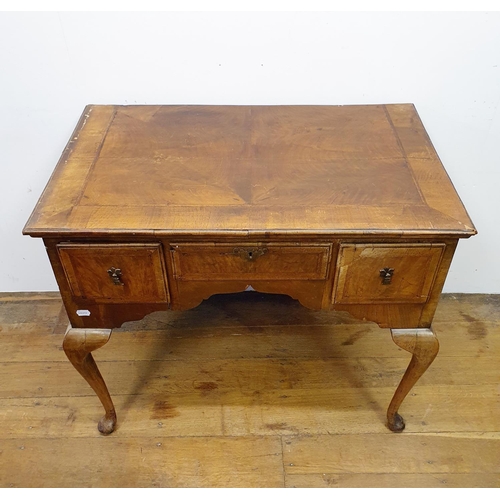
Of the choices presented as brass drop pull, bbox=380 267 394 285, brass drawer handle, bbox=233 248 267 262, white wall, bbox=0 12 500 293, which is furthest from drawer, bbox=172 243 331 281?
white wall, bbox=0 12 500 293

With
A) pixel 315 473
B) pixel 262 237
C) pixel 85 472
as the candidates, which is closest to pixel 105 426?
pixel 85 472

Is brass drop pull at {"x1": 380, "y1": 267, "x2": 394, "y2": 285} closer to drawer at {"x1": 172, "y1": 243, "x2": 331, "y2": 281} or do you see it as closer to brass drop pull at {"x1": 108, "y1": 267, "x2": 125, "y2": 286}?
drawer at {"x1": 172, "y1": 243, "x2": 331, "y2": 281}

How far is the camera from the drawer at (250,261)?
3.44 ft

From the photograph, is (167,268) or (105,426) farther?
(105,426)

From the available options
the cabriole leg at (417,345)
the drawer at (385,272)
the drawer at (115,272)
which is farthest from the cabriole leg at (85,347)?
the cabriole leg at (417,345)

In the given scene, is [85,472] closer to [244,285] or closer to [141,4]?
[244,285]

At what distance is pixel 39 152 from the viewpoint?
1.54 meters

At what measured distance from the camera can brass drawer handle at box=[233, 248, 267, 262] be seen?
3.45 feet

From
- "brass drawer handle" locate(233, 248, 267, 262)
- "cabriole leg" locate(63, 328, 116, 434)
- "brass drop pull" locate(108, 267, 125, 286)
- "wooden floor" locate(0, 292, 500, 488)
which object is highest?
"brass drawer handle" locate(233, 248, 267, 262)

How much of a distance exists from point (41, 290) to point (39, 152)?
59cm

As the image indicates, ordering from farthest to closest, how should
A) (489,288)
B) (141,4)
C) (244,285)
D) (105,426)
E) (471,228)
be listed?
(489,288)
(105,426)
(141,4)
(244,285)
(471,228)

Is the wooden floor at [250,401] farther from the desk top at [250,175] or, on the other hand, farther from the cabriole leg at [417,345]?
the desk top at [250,175]

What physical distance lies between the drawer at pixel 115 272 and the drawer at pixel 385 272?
15.7 inches

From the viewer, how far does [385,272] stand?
1083 mm
